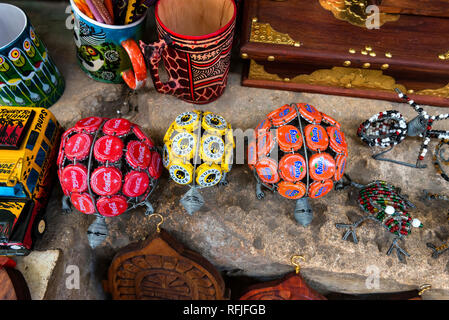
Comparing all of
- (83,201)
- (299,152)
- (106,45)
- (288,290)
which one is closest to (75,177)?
(83,201)

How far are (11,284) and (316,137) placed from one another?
769 millimetres

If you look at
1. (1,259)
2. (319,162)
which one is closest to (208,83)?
(319,162)

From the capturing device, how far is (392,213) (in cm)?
77

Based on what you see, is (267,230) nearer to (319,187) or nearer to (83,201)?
(319,187)

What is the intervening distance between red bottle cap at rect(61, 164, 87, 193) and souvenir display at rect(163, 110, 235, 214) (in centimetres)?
18

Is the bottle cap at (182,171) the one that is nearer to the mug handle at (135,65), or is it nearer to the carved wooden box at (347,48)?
the mug handle at (135,65)

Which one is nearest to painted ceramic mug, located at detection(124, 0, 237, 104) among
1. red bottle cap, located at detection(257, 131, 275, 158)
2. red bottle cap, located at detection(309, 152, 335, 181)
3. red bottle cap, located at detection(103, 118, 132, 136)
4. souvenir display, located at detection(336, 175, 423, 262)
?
red bottle cap, located at detection(103, 118, 132, 136)

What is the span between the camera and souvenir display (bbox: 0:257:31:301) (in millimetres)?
796

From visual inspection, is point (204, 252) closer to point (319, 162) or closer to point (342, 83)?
point (319, 162)

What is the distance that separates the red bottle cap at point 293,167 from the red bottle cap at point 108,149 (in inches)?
14.1

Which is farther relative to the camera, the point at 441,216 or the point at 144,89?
the point at 144,89

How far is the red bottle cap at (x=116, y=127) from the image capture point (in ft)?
2.57

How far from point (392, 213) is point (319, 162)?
0.65 ft

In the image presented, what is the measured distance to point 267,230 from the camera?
35.9 inches
